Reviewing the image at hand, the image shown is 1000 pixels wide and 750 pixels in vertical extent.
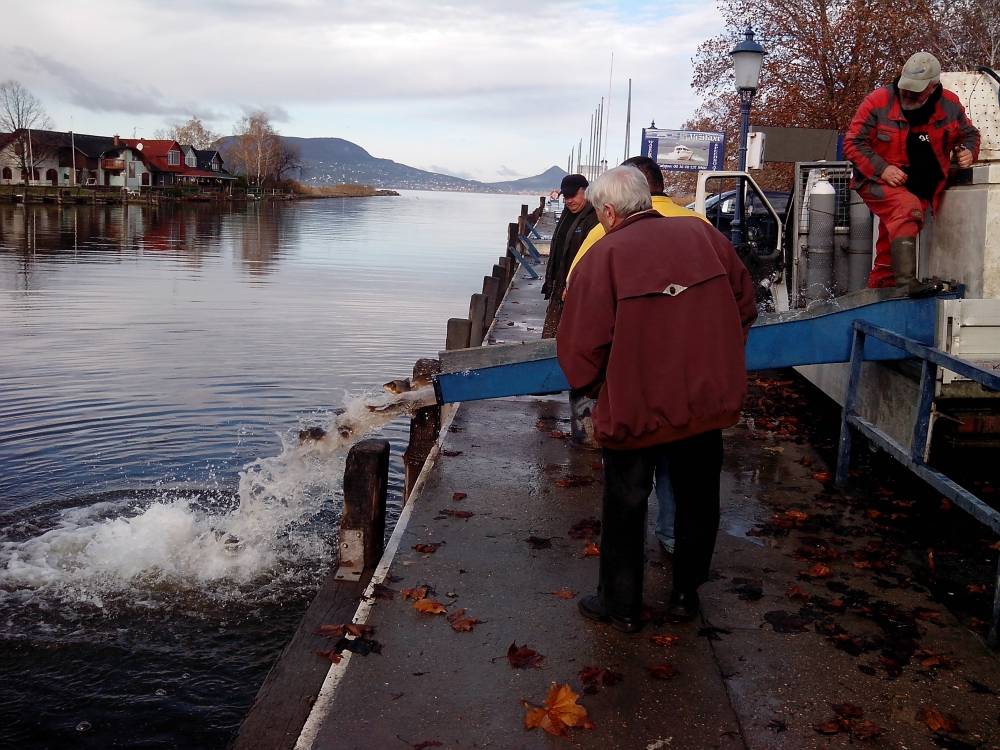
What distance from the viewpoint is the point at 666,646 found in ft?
15.1

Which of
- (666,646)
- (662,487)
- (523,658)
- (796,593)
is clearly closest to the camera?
(523,658)

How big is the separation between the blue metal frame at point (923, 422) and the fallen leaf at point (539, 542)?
210 centimetres

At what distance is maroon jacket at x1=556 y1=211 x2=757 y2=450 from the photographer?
4.25 meters

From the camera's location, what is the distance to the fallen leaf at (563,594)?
16.8 feet

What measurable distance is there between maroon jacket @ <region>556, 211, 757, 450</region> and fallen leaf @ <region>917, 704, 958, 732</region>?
4.58ft

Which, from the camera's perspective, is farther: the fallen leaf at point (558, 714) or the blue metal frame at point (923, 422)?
the blue metal frame at point (923, 422)

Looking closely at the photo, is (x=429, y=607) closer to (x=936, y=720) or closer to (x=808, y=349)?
(x=936, y=720)

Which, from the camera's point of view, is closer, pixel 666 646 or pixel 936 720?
pixel 936 720

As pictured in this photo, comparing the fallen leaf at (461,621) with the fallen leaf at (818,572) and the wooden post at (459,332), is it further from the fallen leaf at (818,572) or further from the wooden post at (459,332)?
the wooden post at (459,332)

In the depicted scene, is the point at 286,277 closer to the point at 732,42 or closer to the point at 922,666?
the point at 732,42

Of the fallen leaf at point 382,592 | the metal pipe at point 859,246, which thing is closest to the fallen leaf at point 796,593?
the fallen leaf at point 382,592

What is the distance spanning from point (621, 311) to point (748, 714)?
1.70 meters

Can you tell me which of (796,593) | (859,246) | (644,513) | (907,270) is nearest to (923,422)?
(796,593)

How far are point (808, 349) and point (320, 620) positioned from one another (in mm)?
3578
